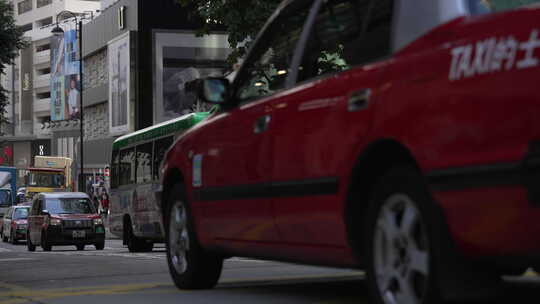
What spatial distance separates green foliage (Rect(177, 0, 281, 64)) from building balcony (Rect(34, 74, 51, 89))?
99458mm

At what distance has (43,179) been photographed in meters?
64.1

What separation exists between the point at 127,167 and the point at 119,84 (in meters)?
44.4

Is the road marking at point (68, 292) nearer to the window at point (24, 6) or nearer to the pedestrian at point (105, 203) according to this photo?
the pedestrian at point (105, 203)

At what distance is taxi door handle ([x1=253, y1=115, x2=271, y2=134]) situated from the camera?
675 centimetres

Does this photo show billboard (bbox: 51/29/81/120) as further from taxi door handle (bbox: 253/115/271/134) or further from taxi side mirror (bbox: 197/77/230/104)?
A: taxi door handle (bbox: 253/115/271/134)

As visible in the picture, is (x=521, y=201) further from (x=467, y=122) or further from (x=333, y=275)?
(x=333, y=275)

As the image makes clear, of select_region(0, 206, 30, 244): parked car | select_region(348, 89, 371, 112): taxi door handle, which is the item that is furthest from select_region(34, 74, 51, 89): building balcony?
select_region(348, 89, 371, 112): taxi door handle

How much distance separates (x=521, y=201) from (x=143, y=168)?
20.1 meters

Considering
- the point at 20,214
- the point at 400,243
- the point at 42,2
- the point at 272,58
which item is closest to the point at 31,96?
the point at 42,2

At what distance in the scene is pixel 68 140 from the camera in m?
102

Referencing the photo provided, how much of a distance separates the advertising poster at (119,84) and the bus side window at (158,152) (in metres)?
43.8

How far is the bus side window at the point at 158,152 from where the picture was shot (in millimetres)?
22445

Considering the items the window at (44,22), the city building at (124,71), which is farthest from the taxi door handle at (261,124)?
the window at (44,22)

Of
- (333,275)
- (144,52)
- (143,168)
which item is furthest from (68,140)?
(333,275)
